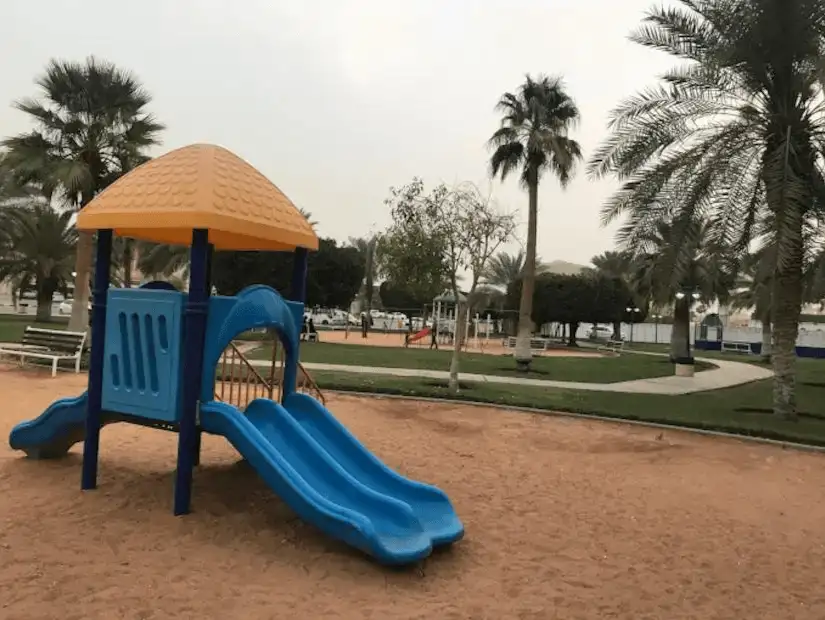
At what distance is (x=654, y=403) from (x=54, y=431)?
11.4m

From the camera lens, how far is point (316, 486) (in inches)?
204

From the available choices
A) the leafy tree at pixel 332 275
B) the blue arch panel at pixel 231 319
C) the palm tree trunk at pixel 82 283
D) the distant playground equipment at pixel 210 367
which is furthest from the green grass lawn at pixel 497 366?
the leafy tree at pixel 332 275

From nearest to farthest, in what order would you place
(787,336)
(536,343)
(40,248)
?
1. (787,336)
2. (536,343)
3. (40,248)

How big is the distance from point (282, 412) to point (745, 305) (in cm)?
4827

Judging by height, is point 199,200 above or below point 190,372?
above

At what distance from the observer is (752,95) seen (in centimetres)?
1269

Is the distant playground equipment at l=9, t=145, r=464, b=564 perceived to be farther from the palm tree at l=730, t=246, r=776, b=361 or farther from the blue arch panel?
the palm tree at l=730, t=246, r=776, b=361

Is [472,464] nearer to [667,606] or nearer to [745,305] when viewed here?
[667,606]

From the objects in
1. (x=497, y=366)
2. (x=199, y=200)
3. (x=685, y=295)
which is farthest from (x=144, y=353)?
(x=685, y=295)

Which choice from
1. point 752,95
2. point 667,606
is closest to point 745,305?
point 752,95

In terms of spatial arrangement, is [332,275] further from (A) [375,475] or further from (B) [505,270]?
(A) [375,475]

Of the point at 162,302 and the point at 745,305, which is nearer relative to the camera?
the point at 162,302

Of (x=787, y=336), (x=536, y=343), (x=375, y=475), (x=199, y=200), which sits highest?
(x=199, y=200)

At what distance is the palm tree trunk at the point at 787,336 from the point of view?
12.7 m
